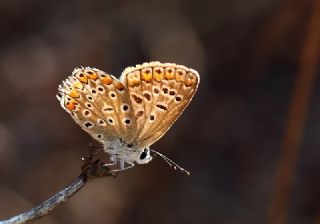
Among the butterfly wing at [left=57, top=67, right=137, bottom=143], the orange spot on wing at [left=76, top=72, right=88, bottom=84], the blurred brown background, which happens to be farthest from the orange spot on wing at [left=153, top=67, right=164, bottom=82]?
the blurred brown background

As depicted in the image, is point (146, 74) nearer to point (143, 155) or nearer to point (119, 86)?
point (119, 86)

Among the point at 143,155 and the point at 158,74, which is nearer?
the point at 158,74

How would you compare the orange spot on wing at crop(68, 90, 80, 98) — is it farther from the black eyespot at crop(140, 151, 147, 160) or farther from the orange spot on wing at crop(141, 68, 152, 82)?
the black eyespot at crop(140, 151, 147, 160)

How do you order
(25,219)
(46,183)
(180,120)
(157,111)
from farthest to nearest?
(180,120) < (46,183) < (157,111) < (25,219)

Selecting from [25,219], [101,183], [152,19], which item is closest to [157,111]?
[25,219]

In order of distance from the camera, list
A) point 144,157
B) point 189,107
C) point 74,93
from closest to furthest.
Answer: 1. point 74,93
2. point 144,157
3. point 189,107

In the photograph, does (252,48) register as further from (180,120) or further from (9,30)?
(9,30)

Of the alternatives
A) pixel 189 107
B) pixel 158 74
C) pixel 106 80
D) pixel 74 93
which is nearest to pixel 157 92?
pixel 158 74
